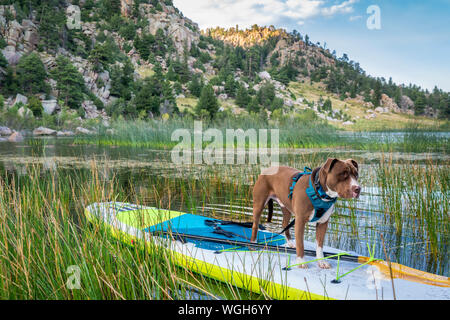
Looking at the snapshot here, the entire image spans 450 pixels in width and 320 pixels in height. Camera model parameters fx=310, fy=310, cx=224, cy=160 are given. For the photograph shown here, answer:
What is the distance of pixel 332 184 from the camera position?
84.3 inches

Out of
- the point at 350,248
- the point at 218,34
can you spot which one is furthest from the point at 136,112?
the point at 218,34

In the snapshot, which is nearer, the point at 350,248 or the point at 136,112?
the point at 350,248

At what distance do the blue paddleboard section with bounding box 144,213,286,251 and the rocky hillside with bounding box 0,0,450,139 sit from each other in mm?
25345

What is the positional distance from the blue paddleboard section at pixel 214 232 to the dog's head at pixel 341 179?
0.92 m

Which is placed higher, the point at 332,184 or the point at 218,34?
the point at 218,34

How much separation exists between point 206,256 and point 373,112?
361 feet

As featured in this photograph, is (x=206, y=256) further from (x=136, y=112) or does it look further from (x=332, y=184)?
(x=136, y=112)

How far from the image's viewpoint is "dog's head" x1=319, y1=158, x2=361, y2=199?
79.7 inches

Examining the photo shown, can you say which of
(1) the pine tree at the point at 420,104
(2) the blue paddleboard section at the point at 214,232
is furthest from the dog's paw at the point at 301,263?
(1) the pine tree at the point at 420,104

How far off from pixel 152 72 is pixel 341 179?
93243 mm

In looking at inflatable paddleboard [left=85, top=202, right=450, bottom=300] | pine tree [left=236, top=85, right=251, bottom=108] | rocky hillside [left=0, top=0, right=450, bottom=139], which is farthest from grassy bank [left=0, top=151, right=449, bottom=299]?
pine tree [left=236, top=85, right=251, bottom=108]

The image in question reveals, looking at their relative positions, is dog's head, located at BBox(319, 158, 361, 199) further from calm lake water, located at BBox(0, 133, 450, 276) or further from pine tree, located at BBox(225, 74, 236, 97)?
pine tree, located at BBox(225, 74, 236, 97)

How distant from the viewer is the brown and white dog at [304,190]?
207 centimetres

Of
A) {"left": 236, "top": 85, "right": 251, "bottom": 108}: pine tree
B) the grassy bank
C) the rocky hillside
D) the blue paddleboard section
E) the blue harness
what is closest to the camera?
the grassy bank
